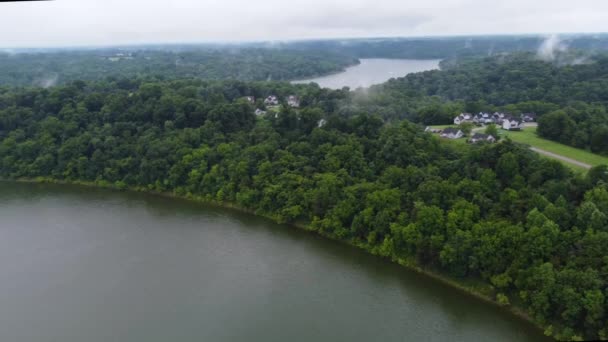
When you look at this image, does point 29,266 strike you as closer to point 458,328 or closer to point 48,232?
point 48,232

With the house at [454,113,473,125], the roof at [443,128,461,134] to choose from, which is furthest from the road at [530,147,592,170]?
the house at [454,113,473,125]

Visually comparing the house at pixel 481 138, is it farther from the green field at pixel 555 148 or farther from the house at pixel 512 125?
the house at pixel 512 125

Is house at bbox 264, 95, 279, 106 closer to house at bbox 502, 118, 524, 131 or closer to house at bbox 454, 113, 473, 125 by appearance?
house at bbox 454, 113, 473, 125

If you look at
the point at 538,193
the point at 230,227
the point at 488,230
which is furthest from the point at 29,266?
the point at 538,193

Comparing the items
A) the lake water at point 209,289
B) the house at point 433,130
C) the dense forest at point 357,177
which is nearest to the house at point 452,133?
the house at point 433,130

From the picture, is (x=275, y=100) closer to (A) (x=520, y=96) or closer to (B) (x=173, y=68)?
(A) (x=520, y=96)

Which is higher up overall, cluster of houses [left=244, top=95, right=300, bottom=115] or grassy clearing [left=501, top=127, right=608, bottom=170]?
cluster of houses [left=244, top=95, right=300, bottom=115]
